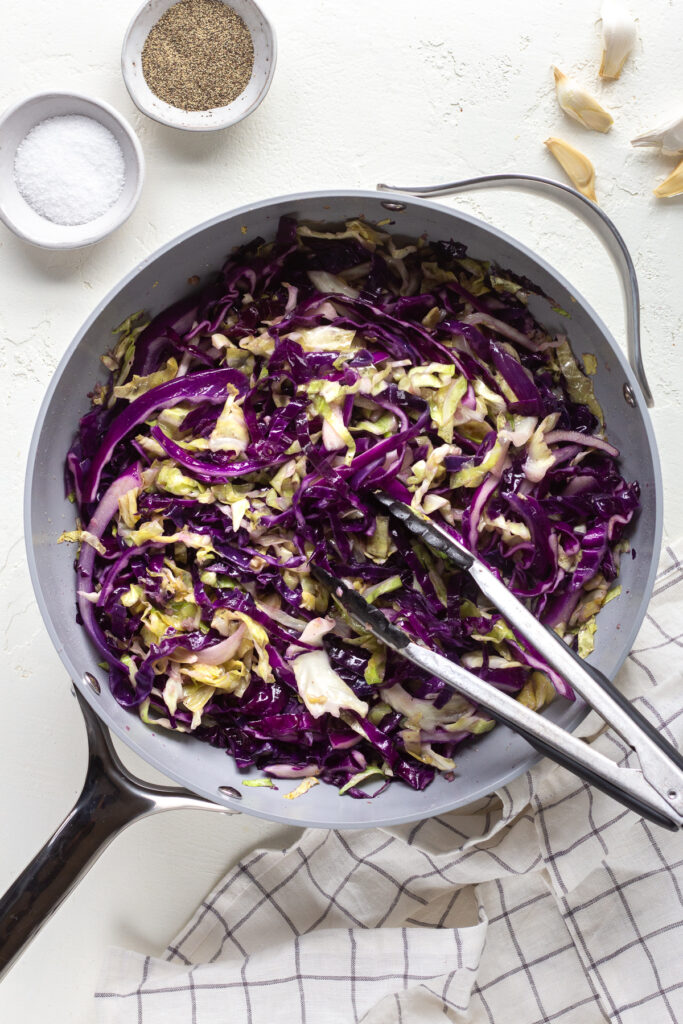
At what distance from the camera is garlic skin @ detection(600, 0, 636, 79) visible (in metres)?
2.01

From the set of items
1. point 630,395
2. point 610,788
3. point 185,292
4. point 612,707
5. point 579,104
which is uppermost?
point 579,104

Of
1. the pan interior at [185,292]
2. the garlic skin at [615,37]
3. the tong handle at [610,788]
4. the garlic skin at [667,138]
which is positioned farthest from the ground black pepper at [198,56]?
the tong handle at [610,788]

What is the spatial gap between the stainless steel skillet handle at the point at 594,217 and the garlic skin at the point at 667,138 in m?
0.34

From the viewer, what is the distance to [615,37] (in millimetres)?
2014

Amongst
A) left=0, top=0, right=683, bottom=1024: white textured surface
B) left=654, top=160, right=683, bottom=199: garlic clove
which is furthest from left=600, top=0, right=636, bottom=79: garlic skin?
left=654, top=160, right=683, bottom=199: garlic clove

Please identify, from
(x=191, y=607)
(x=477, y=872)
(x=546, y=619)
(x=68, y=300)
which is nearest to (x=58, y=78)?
(x=68, y=300)

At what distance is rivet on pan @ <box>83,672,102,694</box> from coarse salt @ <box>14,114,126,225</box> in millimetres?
1069

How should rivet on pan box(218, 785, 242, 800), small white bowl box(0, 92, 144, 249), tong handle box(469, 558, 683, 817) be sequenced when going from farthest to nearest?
small white bowl box(0, 92, 144, 249)
rivet on pan box(218, 785, 242, 800)
tong handle box(469, 558, 683, 817)

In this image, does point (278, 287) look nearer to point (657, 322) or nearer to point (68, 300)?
point (68, 300)

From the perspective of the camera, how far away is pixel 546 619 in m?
1.86

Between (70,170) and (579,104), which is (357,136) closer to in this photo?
(579,104)

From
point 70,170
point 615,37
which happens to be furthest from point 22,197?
point 615,37

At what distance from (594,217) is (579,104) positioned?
38 centimetres

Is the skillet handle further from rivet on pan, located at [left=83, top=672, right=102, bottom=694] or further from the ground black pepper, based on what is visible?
the ground black pepper
